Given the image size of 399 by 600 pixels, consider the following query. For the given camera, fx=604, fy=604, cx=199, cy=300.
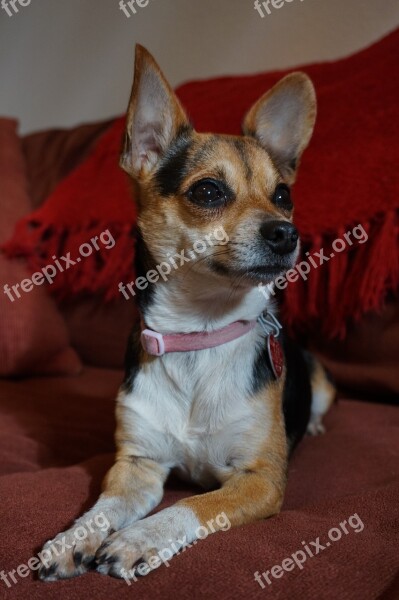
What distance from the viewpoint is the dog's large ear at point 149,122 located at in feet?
4.87

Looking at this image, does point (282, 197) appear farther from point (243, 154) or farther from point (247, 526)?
point (247, 526)

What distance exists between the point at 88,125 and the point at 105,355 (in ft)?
3.81

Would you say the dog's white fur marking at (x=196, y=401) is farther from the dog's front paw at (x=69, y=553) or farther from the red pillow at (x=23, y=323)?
the red pillow at (x=23, y=323)

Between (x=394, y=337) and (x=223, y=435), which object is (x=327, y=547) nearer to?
(x=223, y=435)

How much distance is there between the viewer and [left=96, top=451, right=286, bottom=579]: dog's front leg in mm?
1052

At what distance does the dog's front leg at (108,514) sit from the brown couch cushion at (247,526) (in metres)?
0.03

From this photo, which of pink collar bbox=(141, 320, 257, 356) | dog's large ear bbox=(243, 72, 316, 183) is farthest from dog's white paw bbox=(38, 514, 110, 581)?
dog's large ear bbox=(243, 72, 316, 183)

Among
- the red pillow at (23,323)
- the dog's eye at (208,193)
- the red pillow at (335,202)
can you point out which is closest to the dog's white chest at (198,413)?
the dog's eye at (208,193)

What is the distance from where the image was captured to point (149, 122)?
1589mm

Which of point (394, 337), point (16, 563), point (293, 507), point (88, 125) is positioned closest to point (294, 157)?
point (394, 337)

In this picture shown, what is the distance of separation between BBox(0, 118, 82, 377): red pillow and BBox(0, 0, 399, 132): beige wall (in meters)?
0.95

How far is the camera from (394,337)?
203 centimetres

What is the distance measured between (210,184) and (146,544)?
Result: 2.73 feet

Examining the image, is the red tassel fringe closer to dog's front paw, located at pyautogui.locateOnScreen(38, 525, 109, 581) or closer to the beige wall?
the beige wall
